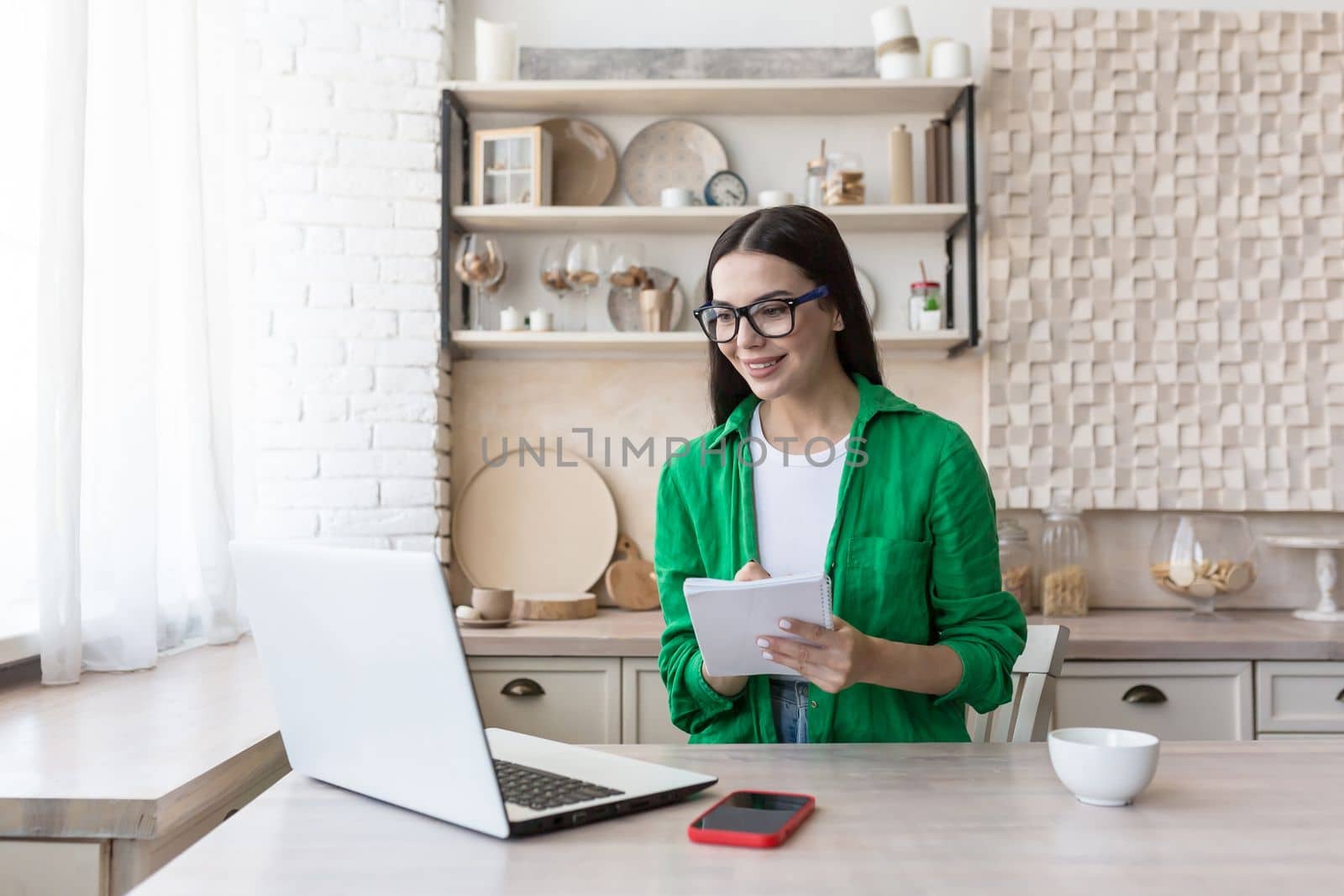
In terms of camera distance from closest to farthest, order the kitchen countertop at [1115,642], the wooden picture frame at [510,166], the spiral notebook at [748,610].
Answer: the spiral notebook at [748,610], the kitchen countertop at [1115,642], the wooden picture frame at [510,166]

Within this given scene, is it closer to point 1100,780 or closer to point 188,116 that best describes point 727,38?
point 188,116

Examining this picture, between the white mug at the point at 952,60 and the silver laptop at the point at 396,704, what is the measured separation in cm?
233

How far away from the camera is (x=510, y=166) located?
2951 mm

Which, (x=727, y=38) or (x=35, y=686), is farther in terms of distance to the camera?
(x=727, y=38)

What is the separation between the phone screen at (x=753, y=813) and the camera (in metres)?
0.97

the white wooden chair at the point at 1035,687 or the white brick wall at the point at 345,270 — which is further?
the white brick wall at the point at 345,270

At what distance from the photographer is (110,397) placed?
2.09m

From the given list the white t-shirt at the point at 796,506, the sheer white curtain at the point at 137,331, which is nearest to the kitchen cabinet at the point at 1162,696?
the white t-shirt at the point at 796,506

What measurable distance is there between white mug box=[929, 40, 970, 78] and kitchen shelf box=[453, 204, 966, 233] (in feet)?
1.24

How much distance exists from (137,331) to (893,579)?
5.20 feet

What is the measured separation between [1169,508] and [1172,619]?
345 mm

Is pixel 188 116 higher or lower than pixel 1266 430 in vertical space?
higher

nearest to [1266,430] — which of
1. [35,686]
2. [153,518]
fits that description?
[153,518]

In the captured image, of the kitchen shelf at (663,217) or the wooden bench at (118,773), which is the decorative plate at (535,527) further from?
the wooden bench at (118,773)
